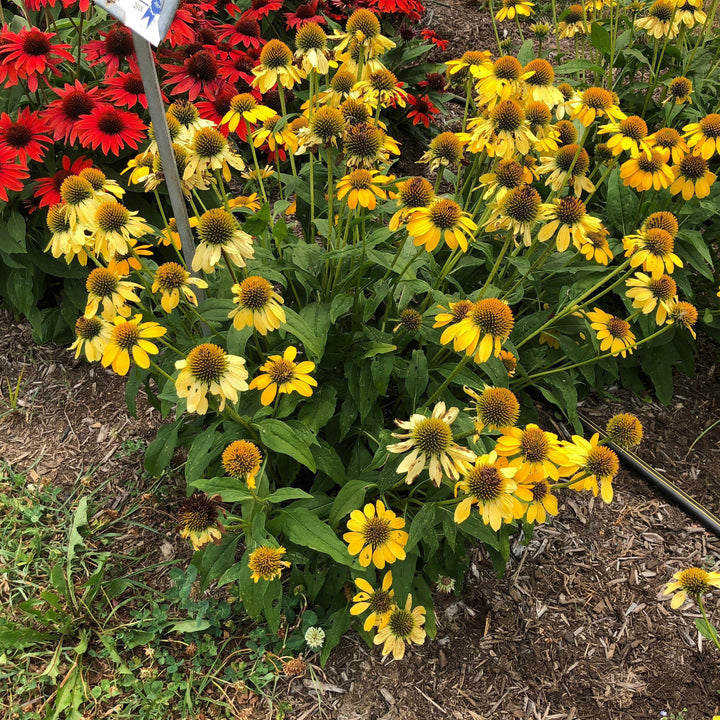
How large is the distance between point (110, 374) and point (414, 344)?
1.33 m

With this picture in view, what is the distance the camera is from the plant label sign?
1.25 m

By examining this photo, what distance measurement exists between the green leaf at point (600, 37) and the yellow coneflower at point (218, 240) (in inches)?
77.0

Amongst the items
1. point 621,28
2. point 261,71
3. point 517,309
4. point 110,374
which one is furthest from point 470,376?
point 621,28

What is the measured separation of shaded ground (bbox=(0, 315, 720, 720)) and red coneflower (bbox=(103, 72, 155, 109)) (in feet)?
3.57

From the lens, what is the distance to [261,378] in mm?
1639

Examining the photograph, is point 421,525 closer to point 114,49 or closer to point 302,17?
point 114,49

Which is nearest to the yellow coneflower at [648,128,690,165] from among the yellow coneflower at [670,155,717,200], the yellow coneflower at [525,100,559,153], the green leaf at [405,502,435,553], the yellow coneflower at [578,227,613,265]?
the yellow coneflower at [670,155,717,200]

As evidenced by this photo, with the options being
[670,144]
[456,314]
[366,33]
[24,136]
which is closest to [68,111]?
[24,136]

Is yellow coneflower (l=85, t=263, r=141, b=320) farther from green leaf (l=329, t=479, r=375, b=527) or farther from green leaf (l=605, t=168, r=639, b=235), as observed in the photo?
green leaf (l=605, t=168, r=639, b=235)

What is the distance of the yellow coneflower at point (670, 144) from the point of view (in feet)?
6.81

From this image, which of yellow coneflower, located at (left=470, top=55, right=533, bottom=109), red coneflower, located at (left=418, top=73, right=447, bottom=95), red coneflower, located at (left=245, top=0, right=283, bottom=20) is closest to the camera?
yellow coneflower, located at (left=470, top=55, right=533, bottom=109)

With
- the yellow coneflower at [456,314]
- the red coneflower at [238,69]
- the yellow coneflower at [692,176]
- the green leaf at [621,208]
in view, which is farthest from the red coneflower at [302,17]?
the yellow coneflower at [456,314]

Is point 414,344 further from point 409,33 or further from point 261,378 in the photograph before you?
point 409,33

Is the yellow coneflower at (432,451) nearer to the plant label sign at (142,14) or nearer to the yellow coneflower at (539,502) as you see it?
the yellow coneflower at (539,502)
